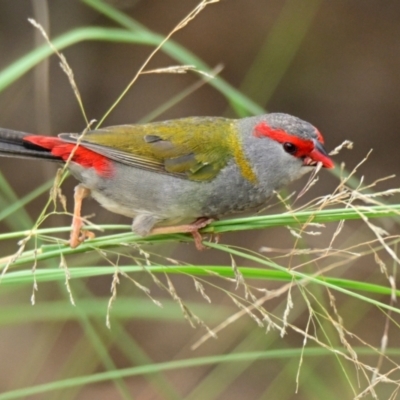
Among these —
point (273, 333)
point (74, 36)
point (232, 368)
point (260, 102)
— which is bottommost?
point (232, 368)

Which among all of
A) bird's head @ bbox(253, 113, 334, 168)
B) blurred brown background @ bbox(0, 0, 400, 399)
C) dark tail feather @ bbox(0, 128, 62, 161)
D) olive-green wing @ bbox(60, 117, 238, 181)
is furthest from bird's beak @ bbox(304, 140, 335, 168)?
blurred brown background @ bbox(0, 0, 400, 399)

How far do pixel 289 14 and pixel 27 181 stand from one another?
249 centimetres

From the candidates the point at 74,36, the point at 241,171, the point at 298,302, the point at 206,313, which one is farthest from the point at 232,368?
the point at 74,36

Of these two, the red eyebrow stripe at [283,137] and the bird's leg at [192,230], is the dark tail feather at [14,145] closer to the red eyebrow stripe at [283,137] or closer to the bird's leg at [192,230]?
the bird's leg at [192,230]

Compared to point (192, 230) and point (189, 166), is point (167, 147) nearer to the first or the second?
point (189, 166)

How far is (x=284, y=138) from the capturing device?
2861 millimetres

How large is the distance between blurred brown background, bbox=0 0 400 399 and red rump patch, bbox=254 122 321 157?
2.38 m

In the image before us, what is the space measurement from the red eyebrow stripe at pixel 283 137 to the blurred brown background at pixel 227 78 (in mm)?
2377

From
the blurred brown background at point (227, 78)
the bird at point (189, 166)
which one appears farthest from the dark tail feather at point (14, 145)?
the blurred brown background at point (227, 78)

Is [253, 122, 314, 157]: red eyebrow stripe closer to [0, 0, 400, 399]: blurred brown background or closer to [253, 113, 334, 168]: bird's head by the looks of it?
[253, 113, 334, 168]: bird's head

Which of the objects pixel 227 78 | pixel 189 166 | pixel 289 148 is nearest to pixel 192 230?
pixel 189 166

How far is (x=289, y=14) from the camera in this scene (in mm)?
4824

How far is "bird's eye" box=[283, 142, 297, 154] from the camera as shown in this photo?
2.83 meters

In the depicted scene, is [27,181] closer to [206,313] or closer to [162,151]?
[206,313]
